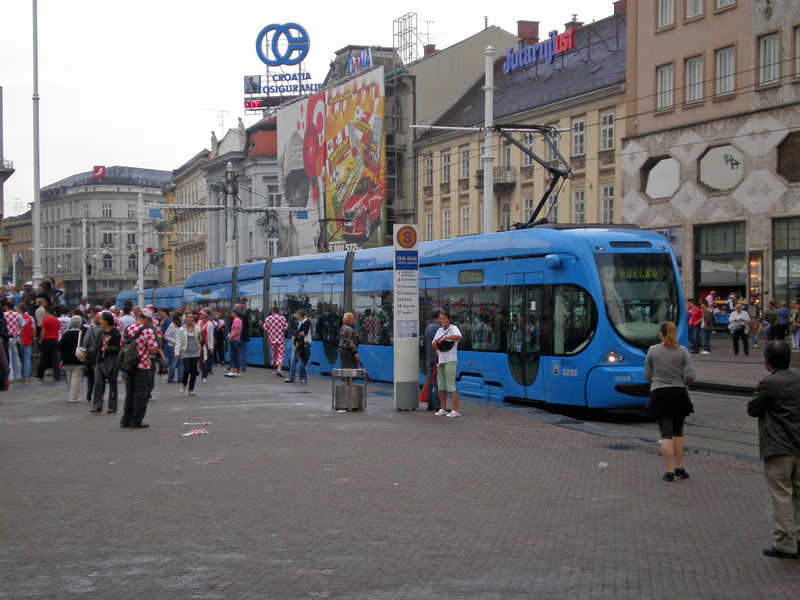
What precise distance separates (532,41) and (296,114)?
1913cm

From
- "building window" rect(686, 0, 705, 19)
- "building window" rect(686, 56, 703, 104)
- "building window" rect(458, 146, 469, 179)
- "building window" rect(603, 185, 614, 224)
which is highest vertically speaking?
"building window" rect(686, 0, 705, 19)

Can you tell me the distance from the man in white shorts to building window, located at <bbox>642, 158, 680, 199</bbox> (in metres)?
27.9

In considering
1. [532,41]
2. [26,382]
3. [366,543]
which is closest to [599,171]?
[532,41]

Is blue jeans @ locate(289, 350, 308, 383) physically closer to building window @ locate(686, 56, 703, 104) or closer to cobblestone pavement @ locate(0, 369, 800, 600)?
cobblestone pavement @ locate(0, 369, 800, 600)

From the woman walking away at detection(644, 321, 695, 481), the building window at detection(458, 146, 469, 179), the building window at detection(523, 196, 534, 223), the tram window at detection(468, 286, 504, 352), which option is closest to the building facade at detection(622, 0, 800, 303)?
the building window at detection(523, 196, 534, 223)

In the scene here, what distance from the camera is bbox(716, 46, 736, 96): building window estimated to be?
40406 millimetres

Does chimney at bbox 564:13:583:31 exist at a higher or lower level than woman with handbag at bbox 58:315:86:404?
higher

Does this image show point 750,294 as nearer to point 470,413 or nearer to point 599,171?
point 599,171

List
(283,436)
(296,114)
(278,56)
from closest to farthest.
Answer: (283,436) < (296,114) < (278,56)

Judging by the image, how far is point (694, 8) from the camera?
42438 mm

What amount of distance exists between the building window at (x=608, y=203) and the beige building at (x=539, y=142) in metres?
0.04

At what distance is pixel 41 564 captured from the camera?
25.5 feet

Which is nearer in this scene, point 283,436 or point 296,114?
point 283,436

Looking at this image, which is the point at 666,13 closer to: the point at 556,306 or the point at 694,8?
the point at 694,8
